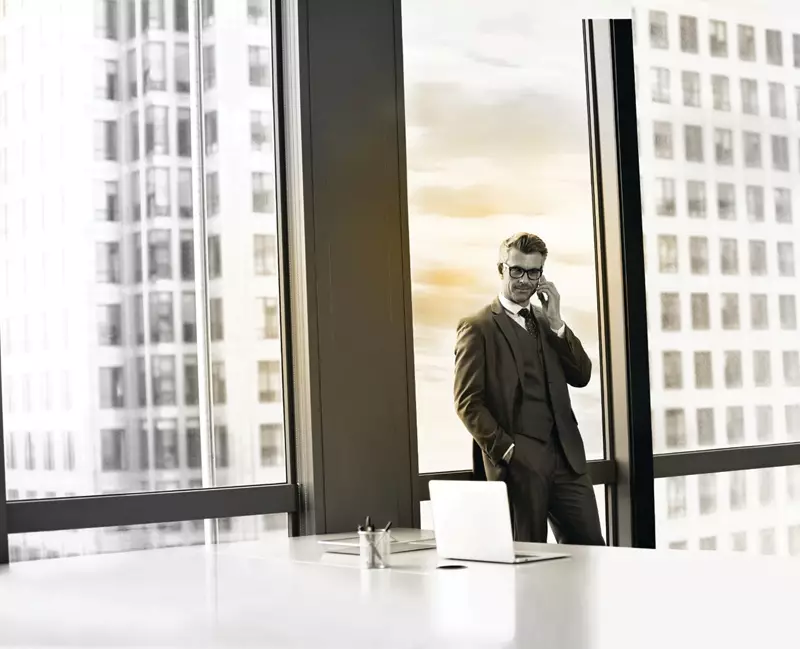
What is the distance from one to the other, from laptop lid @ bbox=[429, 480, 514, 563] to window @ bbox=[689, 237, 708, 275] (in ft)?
9.52

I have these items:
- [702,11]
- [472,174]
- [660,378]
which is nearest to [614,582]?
[702,11]

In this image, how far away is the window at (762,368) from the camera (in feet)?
18.6

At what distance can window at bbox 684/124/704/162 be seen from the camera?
5570 millimetres

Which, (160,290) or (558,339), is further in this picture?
(558,339)

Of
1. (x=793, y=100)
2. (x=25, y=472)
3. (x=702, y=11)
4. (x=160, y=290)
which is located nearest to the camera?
(x=702, y=11)

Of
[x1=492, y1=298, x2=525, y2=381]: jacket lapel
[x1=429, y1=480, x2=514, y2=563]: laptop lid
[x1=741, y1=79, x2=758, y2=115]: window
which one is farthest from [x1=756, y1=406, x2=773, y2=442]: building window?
[x1=429, y1=480, x2=514, y2=563]: laptop lid

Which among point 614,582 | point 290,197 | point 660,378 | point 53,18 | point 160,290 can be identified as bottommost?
point 614,582

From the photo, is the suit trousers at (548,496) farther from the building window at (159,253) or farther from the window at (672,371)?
the building window at (159,253)

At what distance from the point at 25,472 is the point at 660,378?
3053 mm

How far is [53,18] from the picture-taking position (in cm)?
396

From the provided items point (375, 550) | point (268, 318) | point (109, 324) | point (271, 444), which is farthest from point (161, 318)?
point (375, 550)

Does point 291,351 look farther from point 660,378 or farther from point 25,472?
point 660,378

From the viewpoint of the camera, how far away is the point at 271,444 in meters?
4.30

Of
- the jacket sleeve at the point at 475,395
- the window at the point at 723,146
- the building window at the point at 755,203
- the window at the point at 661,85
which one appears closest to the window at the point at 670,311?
the building window at the point at 755,203
